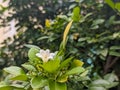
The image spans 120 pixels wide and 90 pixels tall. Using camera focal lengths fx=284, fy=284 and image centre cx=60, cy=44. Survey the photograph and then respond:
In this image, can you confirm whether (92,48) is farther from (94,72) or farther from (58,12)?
(58,12)

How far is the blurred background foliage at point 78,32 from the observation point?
1597 mm

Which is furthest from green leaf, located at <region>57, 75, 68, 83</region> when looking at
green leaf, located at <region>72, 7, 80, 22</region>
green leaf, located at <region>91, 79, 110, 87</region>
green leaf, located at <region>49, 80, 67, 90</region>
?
green leaf, located at <region>72, 7, 80, 22</region>

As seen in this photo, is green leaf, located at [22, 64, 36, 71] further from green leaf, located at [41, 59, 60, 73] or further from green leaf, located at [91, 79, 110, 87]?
green leaf, located at [91, 79, 110, 87]

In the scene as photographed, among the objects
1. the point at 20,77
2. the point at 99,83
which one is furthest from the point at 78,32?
the point at 20,77

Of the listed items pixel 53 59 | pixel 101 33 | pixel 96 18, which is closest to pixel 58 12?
pixel 96 18

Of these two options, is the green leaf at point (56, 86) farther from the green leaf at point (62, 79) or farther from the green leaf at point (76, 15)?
the green leaf at point (76, 15)

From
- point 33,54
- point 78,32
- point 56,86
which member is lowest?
point 56,86

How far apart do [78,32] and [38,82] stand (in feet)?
2.24

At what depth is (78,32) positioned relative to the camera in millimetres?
1647

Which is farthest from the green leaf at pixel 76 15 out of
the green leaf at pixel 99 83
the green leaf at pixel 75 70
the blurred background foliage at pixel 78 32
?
the green leaf at pixel 75 70

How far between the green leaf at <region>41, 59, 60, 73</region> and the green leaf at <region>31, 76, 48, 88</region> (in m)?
0.04

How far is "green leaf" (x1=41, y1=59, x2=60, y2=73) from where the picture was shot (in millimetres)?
1022

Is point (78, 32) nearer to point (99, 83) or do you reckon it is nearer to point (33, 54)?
point (99, 83)

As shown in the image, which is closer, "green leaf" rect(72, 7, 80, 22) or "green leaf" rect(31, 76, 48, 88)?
"green leaf" rect(31, 76, 48, 88)
